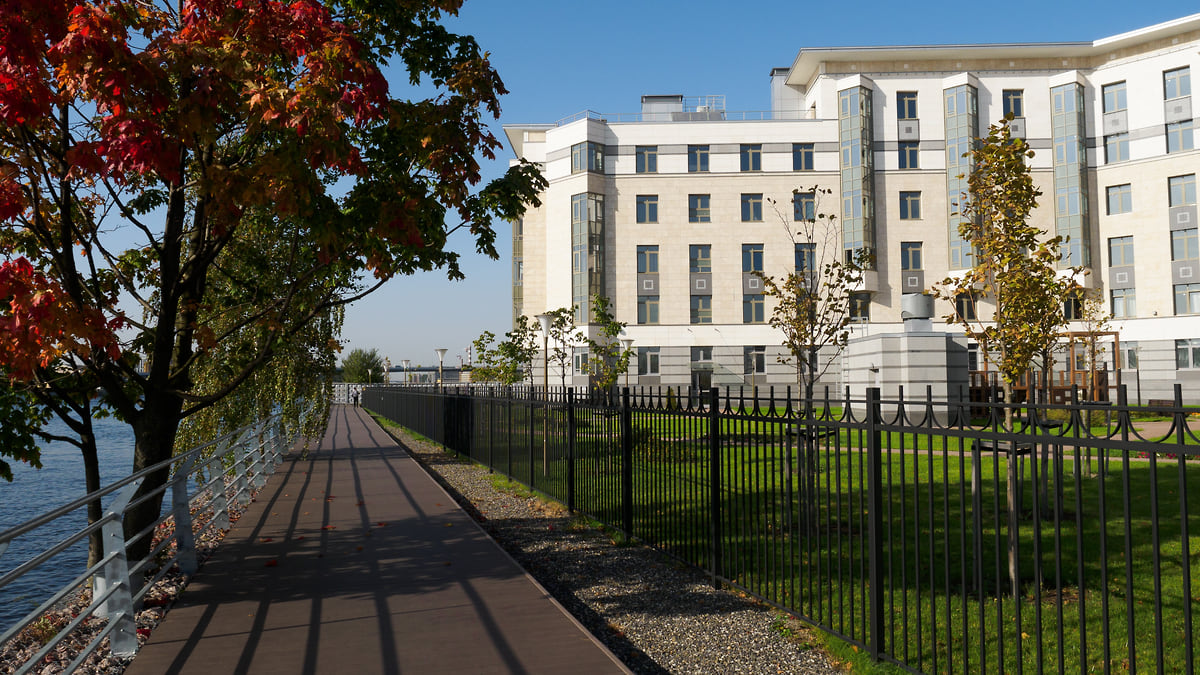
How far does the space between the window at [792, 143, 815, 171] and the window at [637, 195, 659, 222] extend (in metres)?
8.37

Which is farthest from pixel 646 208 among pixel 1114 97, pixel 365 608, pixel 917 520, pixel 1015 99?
pixel 917 520

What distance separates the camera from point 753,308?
49719 mm

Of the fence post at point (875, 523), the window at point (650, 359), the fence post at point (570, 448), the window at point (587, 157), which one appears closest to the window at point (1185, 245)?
the window at point (650, 359)

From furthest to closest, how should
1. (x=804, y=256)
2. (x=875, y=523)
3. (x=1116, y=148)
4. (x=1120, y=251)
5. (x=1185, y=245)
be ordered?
(x=1116, y=148) < (x=1120, y=251) < (x=1185, y=245) < (x=804, y=256) < (x=875, y=523)

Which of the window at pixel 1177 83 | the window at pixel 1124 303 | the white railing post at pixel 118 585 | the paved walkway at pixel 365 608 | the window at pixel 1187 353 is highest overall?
the window at pixel 1177 83

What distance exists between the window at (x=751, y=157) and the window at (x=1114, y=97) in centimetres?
1856

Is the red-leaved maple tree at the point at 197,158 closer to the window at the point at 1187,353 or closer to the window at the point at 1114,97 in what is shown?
the window at the point at 1187,353

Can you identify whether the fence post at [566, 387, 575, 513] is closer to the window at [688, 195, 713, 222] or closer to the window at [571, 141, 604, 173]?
the window at [571, 141, 604, 173]

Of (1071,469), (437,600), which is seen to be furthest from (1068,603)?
(1071,469)

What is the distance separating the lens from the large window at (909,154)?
48.4m

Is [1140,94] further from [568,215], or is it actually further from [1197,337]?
[568,215]

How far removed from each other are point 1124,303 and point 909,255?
11.0 m

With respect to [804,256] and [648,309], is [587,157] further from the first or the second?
[804,256]

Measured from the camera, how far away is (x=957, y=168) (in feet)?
156
